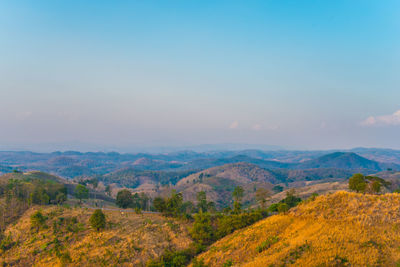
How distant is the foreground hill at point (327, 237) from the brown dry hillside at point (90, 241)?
18326mm

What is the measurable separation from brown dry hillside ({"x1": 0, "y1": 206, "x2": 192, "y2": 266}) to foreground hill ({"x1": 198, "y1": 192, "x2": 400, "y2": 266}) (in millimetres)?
18326

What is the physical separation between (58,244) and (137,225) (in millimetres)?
→ 21882

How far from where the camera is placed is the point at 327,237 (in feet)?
120

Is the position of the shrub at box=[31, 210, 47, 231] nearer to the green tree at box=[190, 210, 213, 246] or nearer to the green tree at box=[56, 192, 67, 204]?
the green tree at box=[56, 192, 67, 204]

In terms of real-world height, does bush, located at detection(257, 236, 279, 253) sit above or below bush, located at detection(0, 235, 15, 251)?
above

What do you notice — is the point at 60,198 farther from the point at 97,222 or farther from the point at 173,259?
the point at 173,259

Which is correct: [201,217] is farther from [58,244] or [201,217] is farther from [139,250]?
[58,244]

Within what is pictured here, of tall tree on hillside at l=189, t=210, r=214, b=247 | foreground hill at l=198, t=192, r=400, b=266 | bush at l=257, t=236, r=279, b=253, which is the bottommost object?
tall tree on hillside at l=189, t=210, r=214, b=247

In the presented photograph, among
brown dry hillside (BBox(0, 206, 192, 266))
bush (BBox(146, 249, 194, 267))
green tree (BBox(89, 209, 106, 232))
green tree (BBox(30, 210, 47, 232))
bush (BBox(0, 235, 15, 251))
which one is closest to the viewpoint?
bush (BBox(146, 249, 194, 267))

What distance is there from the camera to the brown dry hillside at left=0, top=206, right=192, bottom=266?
2227 inches

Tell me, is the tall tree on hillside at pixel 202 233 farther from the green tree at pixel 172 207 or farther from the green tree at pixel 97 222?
the green tree at pixel 97 222

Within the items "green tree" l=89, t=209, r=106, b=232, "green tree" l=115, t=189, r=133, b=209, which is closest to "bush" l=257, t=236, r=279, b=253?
"green tree" l=89, t=209, r=106, b=232

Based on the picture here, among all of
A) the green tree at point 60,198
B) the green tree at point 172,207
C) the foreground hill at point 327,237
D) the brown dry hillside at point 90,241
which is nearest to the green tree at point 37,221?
the brown dry hillside at point 90,241

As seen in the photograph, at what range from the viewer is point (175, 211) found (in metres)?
78.4
